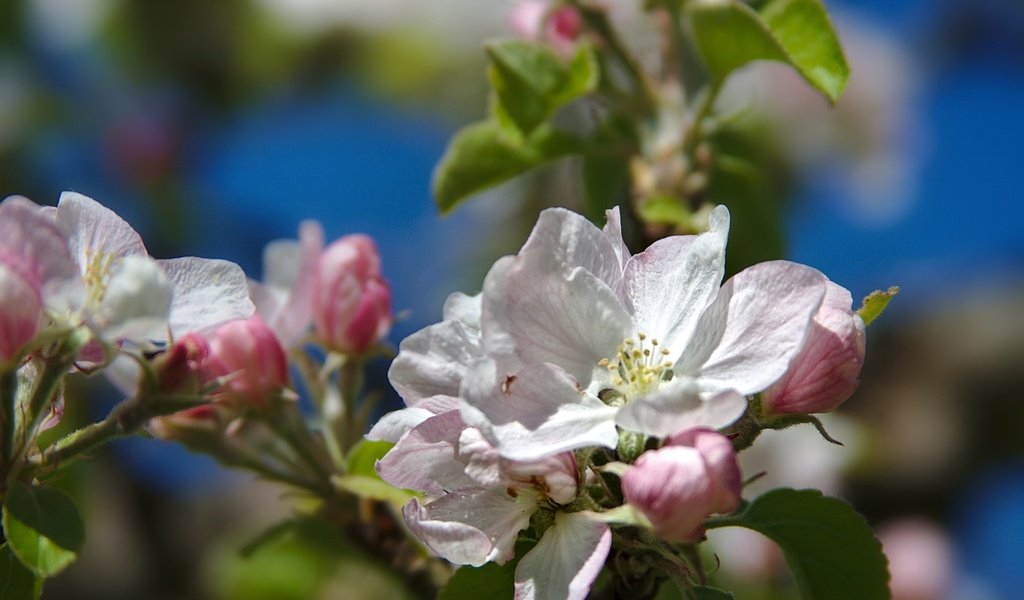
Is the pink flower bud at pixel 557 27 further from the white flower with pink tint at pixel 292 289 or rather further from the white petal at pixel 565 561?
the white petal at pixel 565 561

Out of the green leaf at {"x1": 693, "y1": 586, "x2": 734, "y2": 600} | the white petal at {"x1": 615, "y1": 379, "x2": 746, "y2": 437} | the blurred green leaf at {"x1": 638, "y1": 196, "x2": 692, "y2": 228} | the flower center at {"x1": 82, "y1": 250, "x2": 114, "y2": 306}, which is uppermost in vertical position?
the flower center at {"x1": 82, "y1": 250, "x2": 114, "y2": 306}

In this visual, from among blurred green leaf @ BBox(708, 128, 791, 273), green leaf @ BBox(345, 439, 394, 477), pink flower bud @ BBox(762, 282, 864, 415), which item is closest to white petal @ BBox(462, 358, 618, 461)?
pink flower bud @ BBox(762, 282, 864, 415)

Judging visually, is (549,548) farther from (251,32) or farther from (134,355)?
(251,32)

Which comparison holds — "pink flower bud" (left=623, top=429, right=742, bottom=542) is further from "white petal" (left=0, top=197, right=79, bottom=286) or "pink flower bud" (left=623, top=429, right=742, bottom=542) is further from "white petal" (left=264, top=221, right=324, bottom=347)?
"white petal" (left=264, top=221, right=324, bottom=347)

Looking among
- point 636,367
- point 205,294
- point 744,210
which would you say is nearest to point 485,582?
point 636,367

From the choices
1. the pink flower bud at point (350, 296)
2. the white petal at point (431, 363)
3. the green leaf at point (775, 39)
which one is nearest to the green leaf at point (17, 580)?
the white petal at point (431, 363)

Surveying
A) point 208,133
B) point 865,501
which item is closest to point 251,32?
point 208,133
